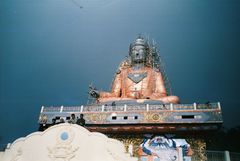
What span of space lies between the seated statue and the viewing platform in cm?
147

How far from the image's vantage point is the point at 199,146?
43.7 feet

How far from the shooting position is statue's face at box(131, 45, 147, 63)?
61.9ft

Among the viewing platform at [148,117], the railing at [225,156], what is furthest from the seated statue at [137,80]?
the railing at [225,156]

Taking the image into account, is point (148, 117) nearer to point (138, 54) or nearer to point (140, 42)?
point (138, 54)

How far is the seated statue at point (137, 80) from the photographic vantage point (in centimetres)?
1666

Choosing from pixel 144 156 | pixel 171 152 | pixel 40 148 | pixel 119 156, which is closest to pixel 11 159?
pixel 40 148

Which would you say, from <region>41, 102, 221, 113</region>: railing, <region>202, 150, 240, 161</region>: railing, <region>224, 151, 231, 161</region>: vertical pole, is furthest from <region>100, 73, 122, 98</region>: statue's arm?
<region>224, 151, 231, 161</region>: vertical pole

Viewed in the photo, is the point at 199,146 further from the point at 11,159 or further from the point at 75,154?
the point at 11,159

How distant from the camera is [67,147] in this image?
27.0 feet

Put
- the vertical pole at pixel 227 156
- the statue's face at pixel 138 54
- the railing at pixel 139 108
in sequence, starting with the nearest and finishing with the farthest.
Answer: the vertical pole at pixel 227 156
the railing at pixel 139 108
the statue's face at pixel 138 54

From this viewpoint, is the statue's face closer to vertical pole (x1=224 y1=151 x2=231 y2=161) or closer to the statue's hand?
the statue's hand

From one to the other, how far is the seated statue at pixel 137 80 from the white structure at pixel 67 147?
7349 millimetres

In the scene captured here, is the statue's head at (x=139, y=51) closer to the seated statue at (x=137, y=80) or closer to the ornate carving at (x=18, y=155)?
the seated statue at (x=137, y=80)

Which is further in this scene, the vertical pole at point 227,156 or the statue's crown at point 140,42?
the statue's crown at point 140,42
